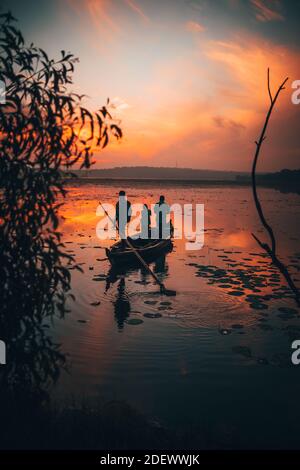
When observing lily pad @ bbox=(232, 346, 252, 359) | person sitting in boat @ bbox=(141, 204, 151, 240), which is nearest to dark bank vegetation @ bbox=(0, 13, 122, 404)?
lily pad @ bbox=(232, 346, 252, 359)

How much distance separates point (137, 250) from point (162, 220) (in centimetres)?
342

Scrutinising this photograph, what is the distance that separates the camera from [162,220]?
18125 millimetres

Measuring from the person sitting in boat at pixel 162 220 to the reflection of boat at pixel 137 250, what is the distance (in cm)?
45

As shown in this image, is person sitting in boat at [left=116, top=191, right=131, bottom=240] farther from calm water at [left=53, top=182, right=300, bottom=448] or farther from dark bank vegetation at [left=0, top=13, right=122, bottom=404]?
dark bank vegetation at [left=0, top=13, right=122, bottom=404]

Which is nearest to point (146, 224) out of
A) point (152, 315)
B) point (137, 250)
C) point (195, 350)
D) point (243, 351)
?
point (137, 250)

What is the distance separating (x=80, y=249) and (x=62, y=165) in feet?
47.7

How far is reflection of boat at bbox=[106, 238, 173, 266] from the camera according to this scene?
46.6 feet

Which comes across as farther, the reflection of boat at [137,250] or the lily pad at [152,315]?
the reflection of boat at [137,250]

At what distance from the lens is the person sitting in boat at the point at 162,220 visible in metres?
17.7

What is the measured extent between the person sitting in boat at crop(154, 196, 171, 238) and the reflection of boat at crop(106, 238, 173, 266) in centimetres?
45

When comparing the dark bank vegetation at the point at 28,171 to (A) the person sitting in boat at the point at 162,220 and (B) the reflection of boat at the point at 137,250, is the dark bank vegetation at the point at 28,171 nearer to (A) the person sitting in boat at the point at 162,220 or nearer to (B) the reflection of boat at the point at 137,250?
(B) the reflection of boat at the point at 137,250

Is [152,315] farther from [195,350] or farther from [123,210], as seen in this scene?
[123,210]

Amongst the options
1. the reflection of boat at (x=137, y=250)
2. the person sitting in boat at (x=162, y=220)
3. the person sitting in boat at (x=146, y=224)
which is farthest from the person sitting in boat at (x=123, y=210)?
the person sitting in boat at (x=162, y=220)
